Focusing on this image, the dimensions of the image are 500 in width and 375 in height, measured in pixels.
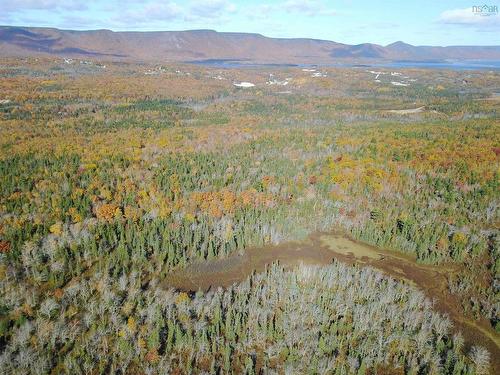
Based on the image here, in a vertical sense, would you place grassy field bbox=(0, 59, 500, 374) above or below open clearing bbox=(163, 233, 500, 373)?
above

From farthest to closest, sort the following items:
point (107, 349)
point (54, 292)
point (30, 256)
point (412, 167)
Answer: point (412, 167)
point (30, 256)
point (54, 292)
point (107, 349)

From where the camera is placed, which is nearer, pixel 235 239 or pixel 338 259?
pixel 338 259

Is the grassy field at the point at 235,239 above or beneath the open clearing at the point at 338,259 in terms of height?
above

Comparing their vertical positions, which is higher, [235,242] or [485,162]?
[485,162]

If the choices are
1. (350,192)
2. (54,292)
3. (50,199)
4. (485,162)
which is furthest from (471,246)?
(50,199)

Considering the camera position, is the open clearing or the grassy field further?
the open clearing

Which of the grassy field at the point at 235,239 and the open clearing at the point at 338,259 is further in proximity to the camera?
the open clearing at the point at 338,259

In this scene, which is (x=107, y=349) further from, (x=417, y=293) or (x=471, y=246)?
(x=471, y=246)

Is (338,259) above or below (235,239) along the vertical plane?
below
